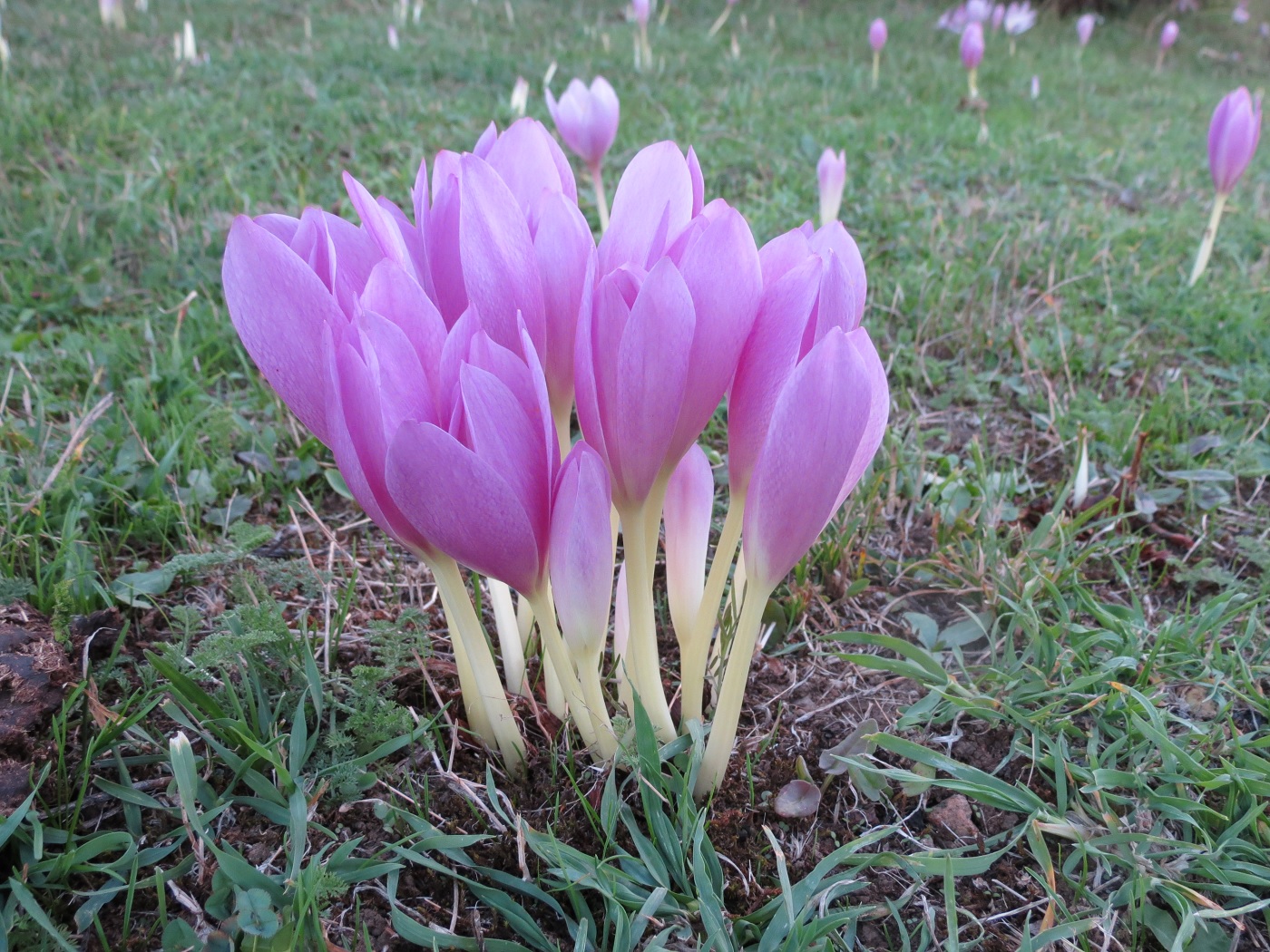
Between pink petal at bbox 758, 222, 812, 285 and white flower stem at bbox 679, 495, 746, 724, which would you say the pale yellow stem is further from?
pink petal at bbox 758, 222, 812, 285

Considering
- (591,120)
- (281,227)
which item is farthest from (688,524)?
(591,120)

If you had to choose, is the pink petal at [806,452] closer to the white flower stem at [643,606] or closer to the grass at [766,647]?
the white flower stem at [643,606]

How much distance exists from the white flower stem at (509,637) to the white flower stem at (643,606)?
168 millimetres

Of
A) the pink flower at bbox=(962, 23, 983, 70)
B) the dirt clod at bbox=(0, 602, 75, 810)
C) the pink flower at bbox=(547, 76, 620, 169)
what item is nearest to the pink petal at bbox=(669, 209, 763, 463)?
the dirt clod at bbox=(0, 602, 75, 810)

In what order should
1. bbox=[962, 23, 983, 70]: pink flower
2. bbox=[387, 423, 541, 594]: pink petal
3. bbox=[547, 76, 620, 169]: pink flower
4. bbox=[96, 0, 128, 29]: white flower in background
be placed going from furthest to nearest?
bbox=[96, 0, 128, 29]: white flower in background
bbox=[962, 23, 983, 70]: pink flower
bbox=[547, 76, 620, 169]: pink flower
bbox=[387, 423, 541, 594]: pink petal

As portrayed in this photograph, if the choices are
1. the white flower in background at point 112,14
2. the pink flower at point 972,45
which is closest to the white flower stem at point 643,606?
the pink flower at point 972,45

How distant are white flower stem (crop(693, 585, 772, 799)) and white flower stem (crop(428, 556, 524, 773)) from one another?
227 millimetres

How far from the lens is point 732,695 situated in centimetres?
96

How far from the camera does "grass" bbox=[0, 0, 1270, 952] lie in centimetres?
93

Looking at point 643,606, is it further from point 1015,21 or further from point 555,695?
point 1015,21

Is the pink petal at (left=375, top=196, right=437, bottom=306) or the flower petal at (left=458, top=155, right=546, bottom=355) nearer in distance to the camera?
the flower petal at (left=458, top=155, right=546, bottom=355)

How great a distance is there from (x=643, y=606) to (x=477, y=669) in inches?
8.0

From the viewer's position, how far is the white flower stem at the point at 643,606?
0.90 meters

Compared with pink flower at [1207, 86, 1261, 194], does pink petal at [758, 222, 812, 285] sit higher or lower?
higher
